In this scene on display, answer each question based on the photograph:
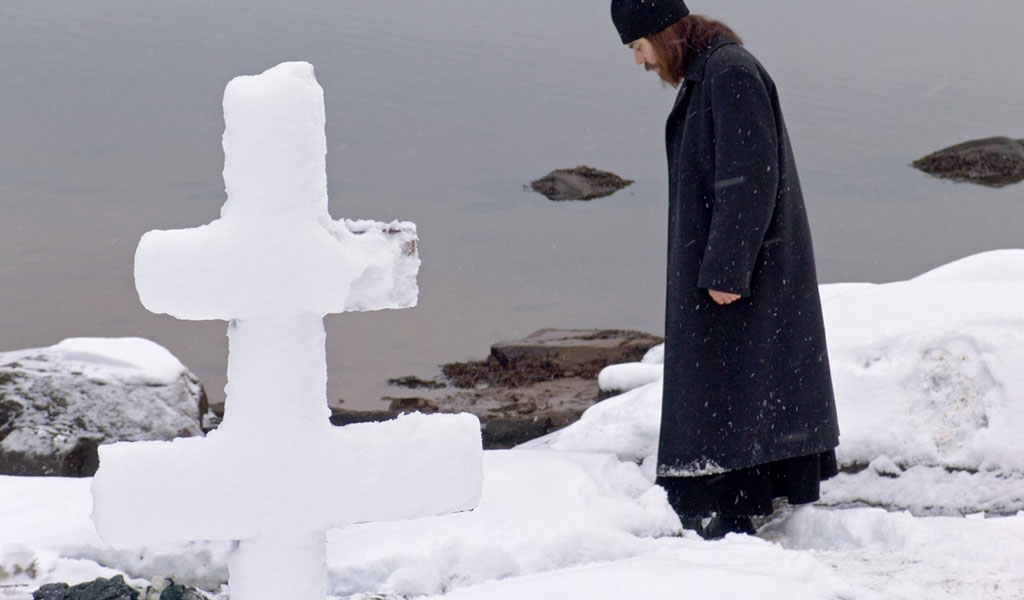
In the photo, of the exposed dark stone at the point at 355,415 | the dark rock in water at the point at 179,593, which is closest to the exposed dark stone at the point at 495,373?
the exposed dark stone at the point at 355,415

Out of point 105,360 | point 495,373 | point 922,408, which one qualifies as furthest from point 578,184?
point 922,408

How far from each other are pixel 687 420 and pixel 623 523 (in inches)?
21.9

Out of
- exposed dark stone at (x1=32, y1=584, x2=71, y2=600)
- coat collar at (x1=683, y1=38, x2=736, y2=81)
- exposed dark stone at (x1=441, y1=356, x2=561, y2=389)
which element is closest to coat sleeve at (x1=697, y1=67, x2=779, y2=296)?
coat collar at (x1=683, y1=38, x2=736, y2=81)

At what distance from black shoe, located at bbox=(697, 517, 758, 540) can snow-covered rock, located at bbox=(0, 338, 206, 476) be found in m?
3.60

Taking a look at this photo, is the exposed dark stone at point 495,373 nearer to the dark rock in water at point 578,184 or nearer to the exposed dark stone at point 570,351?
the exposed dark stone at point 570,351

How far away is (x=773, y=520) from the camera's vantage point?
4.17m

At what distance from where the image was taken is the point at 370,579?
312 centimetres

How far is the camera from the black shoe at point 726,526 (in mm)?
3940

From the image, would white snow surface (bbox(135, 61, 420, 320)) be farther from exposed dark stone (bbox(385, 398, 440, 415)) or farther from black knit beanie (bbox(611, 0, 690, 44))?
exposed dark stone (bbox(385, 398, 440, 415))

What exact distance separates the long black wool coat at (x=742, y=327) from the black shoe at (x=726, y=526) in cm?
22

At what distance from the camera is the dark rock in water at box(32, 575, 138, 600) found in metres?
2.84

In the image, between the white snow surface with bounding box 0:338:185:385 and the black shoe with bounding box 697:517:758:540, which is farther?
the white snow surface with bounding box 0:338:185:385

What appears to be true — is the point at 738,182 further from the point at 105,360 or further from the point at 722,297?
the point at 105,360

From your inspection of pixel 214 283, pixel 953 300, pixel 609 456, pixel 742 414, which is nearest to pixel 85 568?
pixel 214 283
